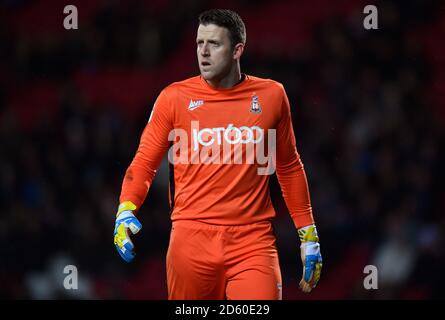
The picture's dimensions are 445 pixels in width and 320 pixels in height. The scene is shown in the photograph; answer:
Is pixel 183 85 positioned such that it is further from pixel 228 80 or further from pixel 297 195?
pixel 297 195

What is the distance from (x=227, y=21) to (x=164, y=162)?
2733 mm

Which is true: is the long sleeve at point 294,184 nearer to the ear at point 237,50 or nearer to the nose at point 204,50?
the ear at point 237,50

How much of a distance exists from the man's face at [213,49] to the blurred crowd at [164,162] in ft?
7.97

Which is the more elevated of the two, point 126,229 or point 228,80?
point 228,80

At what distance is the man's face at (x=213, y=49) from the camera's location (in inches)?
175

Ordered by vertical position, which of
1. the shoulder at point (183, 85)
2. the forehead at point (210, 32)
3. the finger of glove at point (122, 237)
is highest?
the forehead at point (210, 32)

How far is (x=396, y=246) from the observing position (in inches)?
282

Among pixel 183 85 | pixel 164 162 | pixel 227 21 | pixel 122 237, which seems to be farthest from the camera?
pixel 164 162

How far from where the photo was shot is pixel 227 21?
14.6ft

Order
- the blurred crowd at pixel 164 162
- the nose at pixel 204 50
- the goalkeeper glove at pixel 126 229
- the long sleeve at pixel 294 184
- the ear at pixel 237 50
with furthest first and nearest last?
the blurred crowd at pixel 164 162
the long sleeve at pixel 294 184
the ear at pixel 237 50
the nose at pixel 204 50
the goalkeeper glove at pixel 126 229

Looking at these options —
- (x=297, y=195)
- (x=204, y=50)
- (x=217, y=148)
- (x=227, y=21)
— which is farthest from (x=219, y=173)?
(x=227, y=21)

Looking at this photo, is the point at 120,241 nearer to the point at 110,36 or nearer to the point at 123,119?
the point at 123,119

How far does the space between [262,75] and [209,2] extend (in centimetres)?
102

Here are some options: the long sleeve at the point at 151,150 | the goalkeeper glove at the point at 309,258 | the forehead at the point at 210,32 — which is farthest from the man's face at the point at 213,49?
the goalkeeper glove at the point at 309,258
